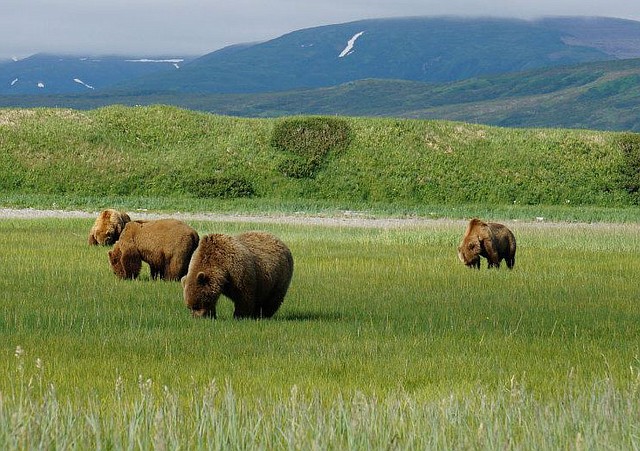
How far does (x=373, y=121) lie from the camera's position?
63969 millimetres

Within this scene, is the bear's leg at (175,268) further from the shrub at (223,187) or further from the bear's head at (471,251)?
the shrub at (223,187)

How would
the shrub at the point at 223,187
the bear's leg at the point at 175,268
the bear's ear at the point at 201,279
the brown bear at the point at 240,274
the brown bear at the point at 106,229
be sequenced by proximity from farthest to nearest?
1. the shrub at the point at 223,187
2. the brown bear at the point at 106,229
3. the bear's leg at the point at 175,268
4. the brown bear at the point at 240,274
5. the bear's ear at the point at 201,279

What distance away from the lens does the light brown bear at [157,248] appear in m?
15.9

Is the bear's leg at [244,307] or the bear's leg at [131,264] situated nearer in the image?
the bear's leg at [244,307]

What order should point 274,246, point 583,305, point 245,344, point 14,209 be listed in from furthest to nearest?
point 14,209 < point 583,305 < point 274,246 < point 245,344

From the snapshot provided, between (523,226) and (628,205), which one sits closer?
(523,226)

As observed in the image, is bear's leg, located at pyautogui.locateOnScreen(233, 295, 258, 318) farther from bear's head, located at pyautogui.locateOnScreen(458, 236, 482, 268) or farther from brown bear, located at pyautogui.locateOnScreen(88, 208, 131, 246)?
brown bear, located at pyautogui.locateOnScreen(88, 208, 131, 246)

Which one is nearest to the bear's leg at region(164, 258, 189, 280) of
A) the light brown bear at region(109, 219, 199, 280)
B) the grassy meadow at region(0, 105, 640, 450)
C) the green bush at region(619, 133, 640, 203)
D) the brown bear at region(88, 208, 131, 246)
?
the light brown bear at region(109, 219, 199, 280)

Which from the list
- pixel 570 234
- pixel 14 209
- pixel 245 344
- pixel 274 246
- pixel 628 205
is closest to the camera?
pixel 245 344

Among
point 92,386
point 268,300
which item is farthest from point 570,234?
point 92,386

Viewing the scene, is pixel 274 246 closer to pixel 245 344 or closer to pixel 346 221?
pixel 245 344

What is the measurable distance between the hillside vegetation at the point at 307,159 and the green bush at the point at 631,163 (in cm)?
6

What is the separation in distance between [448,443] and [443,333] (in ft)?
18.7

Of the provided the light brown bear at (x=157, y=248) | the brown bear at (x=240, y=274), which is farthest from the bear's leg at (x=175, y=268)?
the brown bear at (x=240, y=274)
